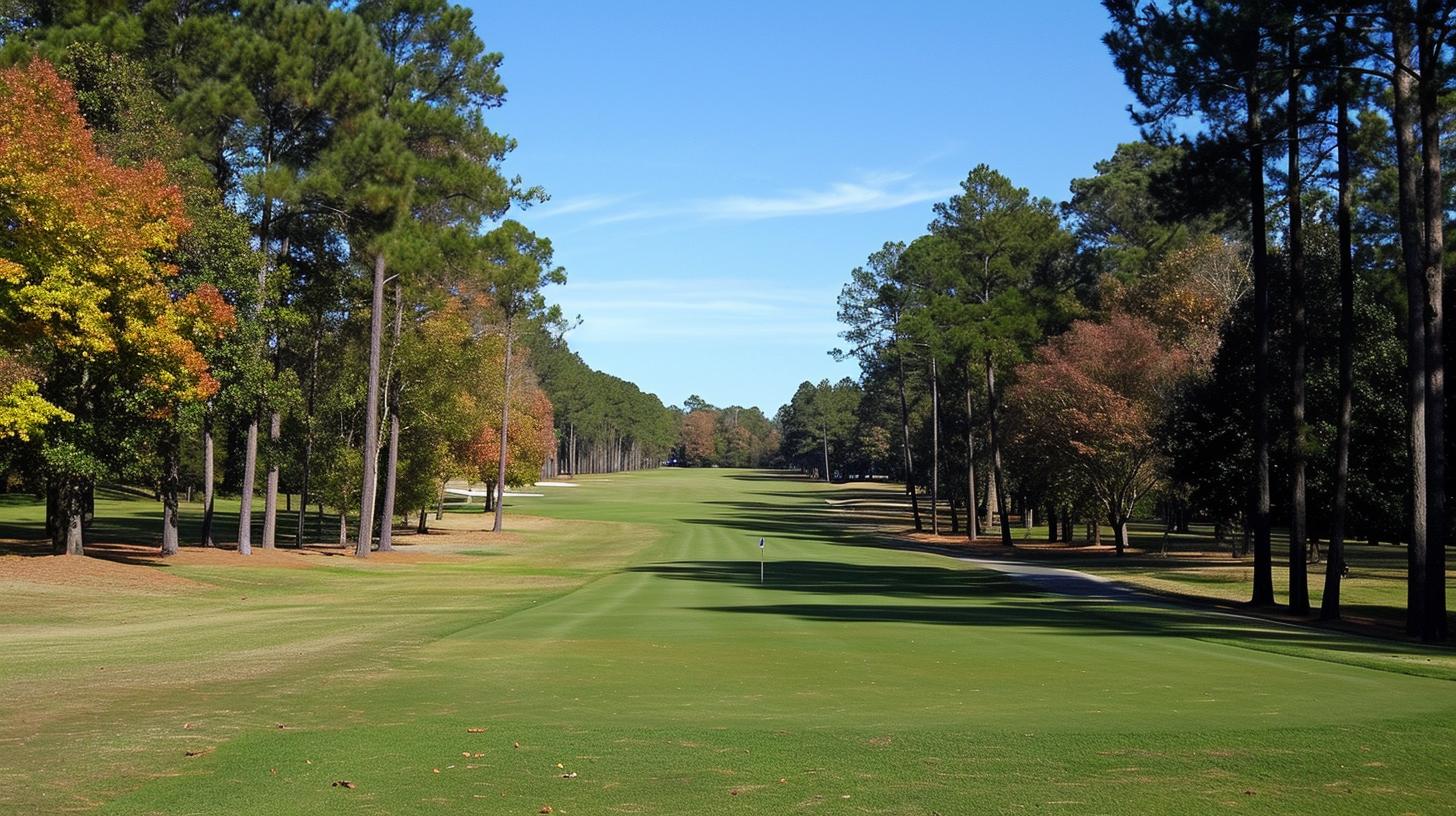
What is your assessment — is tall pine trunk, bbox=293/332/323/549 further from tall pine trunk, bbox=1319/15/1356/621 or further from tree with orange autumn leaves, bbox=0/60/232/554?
tall pine trunk, bbox=1319/15/1356/621

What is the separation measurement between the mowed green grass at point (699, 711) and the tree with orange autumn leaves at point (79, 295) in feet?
17.9

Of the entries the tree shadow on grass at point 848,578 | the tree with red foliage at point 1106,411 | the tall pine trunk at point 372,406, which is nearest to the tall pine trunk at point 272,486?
the tall pine trunk at point 372,406

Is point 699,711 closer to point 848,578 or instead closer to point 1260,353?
point 1260,353

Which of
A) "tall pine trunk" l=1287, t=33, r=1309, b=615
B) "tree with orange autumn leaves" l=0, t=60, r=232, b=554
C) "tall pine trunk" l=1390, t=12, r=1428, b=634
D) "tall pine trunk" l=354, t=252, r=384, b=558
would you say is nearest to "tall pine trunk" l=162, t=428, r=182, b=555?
"tree with orange autumn leaves" l=0, t=60, r=232, b=554

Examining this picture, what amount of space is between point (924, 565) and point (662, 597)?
20787mm

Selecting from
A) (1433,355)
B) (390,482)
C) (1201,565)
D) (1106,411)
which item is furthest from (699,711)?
(1106,411)

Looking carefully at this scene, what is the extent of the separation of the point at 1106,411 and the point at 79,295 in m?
38.7

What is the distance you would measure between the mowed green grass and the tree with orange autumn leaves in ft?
17.9

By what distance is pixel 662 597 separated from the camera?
28.3 meters

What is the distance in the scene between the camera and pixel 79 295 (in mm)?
24969

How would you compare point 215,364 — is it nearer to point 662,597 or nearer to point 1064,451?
point 662,597

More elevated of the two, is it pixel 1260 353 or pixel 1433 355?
pixel 1260 353

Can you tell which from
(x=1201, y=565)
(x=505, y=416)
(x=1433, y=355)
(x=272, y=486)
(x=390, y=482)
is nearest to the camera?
(x=1433, y=355)

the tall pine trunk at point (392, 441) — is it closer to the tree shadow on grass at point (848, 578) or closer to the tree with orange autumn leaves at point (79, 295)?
the tree shadow on grass at point (848, 578)
